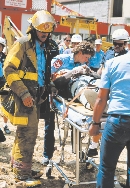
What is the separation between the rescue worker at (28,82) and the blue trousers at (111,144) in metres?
0.96

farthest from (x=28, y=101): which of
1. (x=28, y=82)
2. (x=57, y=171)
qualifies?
(x=57, y=171)

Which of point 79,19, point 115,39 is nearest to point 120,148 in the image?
point 115,39

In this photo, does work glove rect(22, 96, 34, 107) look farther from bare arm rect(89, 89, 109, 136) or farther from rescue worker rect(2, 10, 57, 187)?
bare arm rect(89, 89, 109, 136)

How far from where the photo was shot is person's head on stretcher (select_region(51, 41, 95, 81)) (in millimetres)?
4081

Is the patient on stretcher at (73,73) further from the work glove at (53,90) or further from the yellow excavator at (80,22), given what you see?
the yellow excavator at (80,22)

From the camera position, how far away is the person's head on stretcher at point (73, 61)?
4.08 meters

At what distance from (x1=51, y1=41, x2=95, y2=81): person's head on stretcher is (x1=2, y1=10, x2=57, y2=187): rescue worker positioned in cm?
35

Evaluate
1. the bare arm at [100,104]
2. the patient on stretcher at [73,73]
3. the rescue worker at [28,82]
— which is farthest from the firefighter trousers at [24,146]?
the bare arm at [100,104]

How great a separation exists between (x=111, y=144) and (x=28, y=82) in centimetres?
118

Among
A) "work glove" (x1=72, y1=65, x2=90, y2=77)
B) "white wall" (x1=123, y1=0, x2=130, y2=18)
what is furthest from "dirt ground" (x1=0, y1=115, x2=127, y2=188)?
"white wall" (x1=123, y1=0, x2=130, y2=18)

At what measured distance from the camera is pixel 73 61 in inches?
169

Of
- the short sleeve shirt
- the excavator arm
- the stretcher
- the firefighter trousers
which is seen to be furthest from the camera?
the excavator arm

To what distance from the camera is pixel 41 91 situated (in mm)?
3684

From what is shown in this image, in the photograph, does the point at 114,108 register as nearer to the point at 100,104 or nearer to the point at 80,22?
the point at 100,104
